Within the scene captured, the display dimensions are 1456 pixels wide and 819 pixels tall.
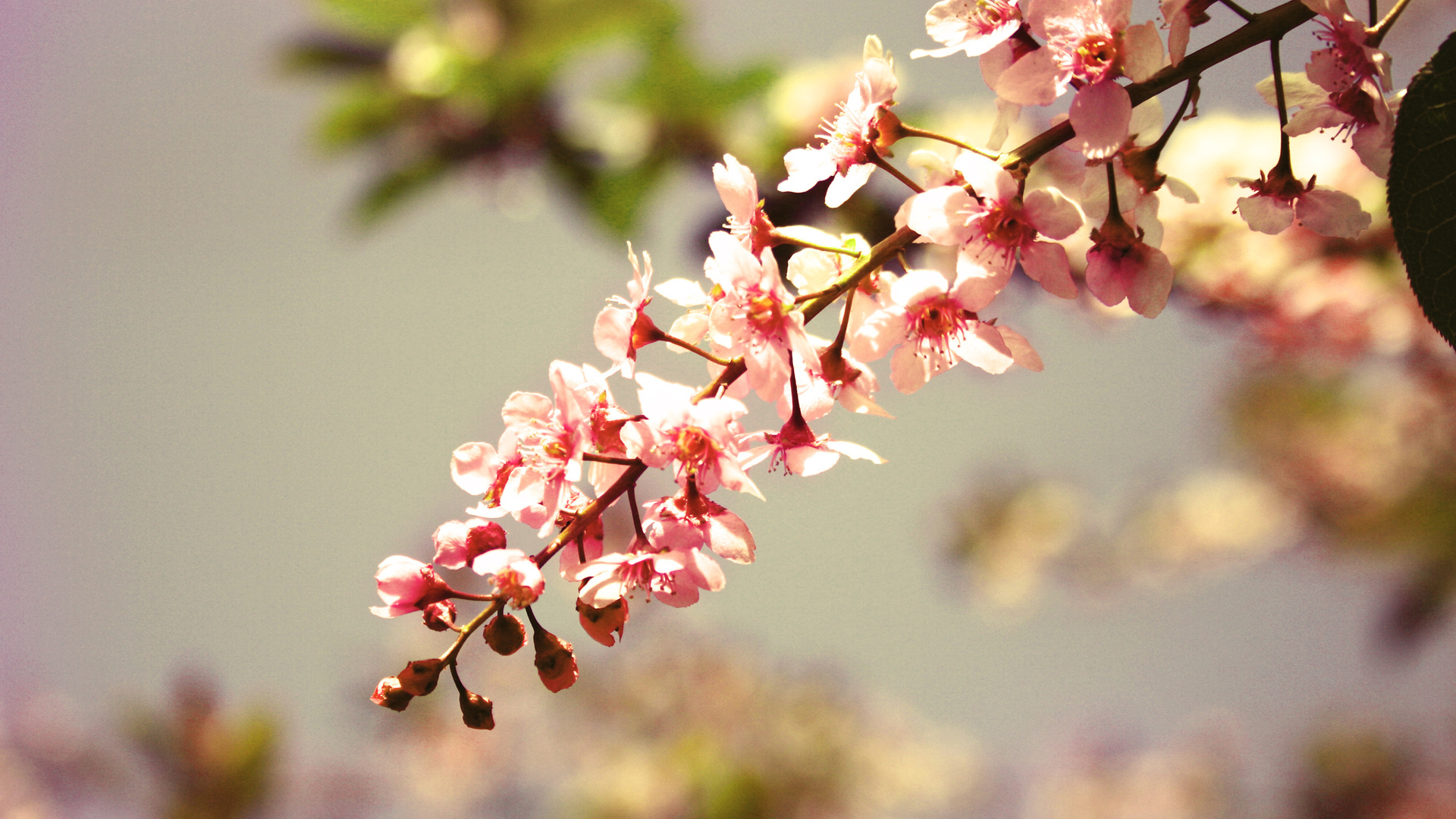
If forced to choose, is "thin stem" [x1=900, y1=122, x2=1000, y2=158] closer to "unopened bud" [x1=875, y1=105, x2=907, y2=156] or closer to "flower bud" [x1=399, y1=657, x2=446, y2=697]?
"unopened bud" [x1=875, y1=105, x2=907, y2=156]

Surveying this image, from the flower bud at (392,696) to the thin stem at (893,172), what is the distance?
272 millimetres

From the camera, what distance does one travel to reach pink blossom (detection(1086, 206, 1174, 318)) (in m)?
0.32

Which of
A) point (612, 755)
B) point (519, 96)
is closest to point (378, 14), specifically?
point (519, 96)

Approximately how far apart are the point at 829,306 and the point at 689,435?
0.26ft

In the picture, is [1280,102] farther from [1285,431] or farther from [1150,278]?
[1285,431]

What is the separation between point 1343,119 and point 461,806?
247 centimetres

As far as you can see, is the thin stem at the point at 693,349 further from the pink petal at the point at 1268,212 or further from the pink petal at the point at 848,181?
the pink petal at the point at 1268,212

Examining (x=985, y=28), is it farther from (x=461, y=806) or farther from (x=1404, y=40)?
(x=461, y=806)

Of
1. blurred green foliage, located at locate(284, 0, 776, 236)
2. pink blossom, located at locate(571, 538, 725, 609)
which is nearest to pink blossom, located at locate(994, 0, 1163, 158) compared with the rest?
pink blossom, located at locate(571, 538, 725, 609)

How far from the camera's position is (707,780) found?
5.12 feet

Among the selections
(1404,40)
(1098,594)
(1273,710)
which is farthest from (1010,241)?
(1273,710)

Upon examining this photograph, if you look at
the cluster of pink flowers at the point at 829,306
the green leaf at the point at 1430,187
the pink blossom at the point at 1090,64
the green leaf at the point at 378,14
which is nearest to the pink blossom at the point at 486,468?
the cluster of pink flowers at the point at 829,306

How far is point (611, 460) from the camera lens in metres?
0.31

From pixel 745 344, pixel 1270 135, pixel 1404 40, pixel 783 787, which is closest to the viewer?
pixel 745 344
